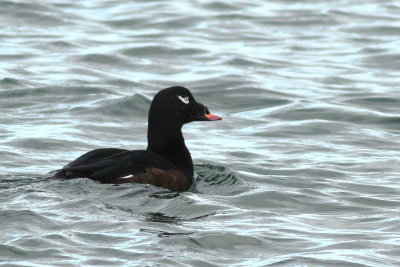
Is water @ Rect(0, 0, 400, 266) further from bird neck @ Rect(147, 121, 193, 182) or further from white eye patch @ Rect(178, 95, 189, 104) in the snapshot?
white eye patch @ Rect(178, 95, 189, 104)

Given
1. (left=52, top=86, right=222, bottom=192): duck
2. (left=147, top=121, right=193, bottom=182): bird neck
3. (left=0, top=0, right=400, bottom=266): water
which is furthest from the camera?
(left=147, top=121, right=193, bottom=182): bird neck

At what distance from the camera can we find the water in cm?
708

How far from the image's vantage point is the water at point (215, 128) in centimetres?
708

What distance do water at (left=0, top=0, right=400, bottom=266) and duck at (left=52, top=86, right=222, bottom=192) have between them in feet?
0.41

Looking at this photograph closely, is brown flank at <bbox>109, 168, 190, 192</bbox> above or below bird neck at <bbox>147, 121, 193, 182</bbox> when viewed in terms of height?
below

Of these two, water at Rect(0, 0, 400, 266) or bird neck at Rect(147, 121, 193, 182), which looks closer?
water at Rect(0, 0, 400, 266)

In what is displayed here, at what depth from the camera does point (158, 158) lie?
335 inches

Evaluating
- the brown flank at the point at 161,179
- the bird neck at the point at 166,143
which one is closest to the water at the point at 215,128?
the brown flank at the point at 161,179

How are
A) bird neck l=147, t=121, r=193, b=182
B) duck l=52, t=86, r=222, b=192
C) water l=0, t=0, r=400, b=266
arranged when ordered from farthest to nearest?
bird neck l=147, t=121, r=193, b=182 → duck l=52, t=86, r=222, b=192 → water l=0, t=0, r=400, b=266

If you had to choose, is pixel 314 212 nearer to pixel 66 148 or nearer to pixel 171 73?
pixel 66 148

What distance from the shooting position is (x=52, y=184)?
8.13 m

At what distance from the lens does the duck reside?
819 cm

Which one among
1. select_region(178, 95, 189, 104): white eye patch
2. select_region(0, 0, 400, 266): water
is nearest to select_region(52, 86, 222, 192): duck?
select_region(178, 95, 189, 104): white eye patch

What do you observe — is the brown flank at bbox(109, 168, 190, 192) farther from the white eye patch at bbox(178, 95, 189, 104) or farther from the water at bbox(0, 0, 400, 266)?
the white eye patch at bbox(178, 95, 189, 104)
